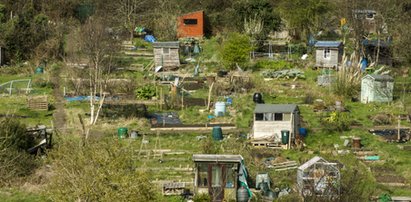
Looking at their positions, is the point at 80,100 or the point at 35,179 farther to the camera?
the point at 80,100

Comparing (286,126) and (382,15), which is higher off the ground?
(382,15)

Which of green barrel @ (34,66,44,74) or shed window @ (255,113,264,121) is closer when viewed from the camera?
shed window @ (255,113,264,121)

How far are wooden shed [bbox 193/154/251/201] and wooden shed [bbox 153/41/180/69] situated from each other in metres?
21.8

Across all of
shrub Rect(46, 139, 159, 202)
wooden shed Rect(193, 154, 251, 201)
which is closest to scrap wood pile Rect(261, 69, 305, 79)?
wooden shed Rect(193, 154, 251, 201)

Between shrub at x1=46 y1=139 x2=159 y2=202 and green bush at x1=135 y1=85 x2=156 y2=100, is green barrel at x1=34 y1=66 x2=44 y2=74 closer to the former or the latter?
green bush at x1=135 y1=85 x2=156 y2=100

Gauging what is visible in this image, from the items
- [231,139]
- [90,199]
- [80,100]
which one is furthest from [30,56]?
[90,199]

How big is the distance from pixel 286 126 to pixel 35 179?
9.28 m

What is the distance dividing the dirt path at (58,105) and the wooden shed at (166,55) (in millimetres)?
5252

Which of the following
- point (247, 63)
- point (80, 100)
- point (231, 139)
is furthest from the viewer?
point (247, 63)

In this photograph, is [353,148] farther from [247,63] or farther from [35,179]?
[247,63]

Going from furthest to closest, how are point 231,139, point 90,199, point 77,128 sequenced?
point 77,128
point 231,139
point 90,199

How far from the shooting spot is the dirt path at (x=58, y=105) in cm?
3115

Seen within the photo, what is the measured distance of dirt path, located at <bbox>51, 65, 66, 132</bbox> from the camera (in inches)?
1227

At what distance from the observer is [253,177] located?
933 inches
